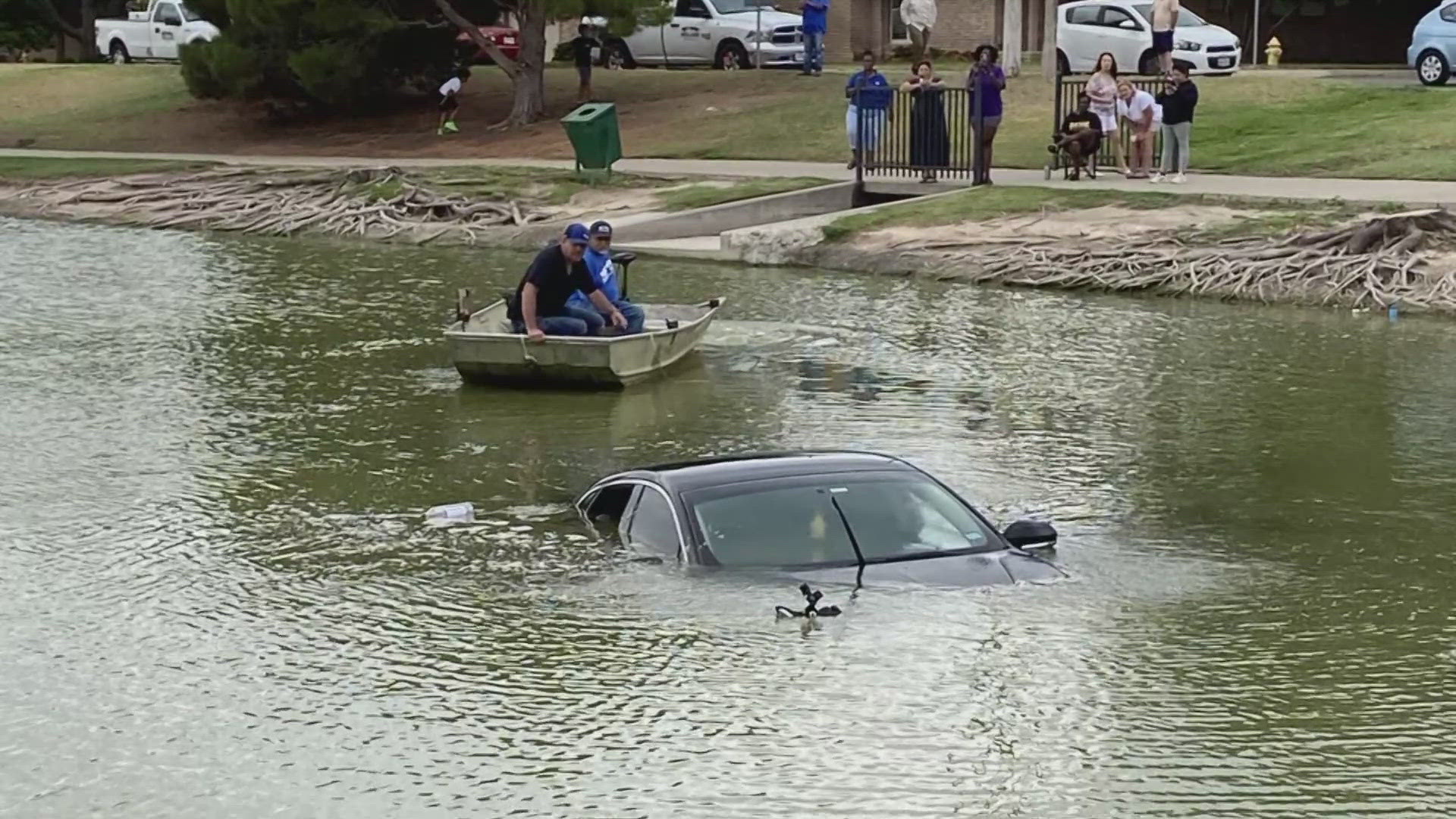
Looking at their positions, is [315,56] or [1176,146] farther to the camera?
[315,56]

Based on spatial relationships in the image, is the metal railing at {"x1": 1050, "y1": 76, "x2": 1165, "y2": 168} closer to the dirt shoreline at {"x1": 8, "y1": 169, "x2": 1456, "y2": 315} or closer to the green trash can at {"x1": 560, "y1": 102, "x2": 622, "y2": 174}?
the dirt shoreline at {"x1": 8, "y1": 169, "x2": 1456, "y2": 315}

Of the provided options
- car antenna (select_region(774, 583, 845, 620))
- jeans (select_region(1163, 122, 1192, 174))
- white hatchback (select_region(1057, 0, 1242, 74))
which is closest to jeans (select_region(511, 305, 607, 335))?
car antenna (select_region(774, 583, 845, 620))

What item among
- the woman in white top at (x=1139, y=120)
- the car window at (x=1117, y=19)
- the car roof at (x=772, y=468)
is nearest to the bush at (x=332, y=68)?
the car window at (x=1117, y=19)

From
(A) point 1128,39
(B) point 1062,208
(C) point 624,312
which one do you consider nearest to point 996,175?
(B) point 1062,208

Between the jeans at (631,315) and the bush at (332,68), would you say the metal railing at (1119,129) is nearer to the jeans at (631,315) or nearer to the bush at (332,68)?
the jeans at (631,315)

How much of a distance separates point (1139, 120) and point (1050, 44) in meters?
9.54

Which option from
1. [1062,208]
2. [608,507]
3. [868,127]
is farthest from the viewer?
[868,127]

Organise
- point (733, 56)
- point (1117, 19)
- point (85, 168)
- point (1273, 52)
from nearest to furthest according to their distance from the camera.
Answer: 1. point (85, 168)
2. point (1117, 19)
3. point (733, 56)
4. point (1273, 52)

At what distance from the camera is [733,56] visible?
169 feet

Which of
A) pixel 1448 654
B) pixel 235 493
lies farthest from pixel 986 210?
pixel 1448 654

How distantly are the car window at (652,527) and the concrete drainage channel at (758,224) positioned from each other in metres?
17.9

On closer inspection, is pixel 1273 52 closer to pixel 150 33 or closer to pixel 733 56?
pixel 733 56

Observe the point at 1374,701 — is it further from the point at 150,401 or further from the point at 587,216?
the point at 587,216

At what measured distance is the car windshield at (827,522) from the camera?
1208 cm
